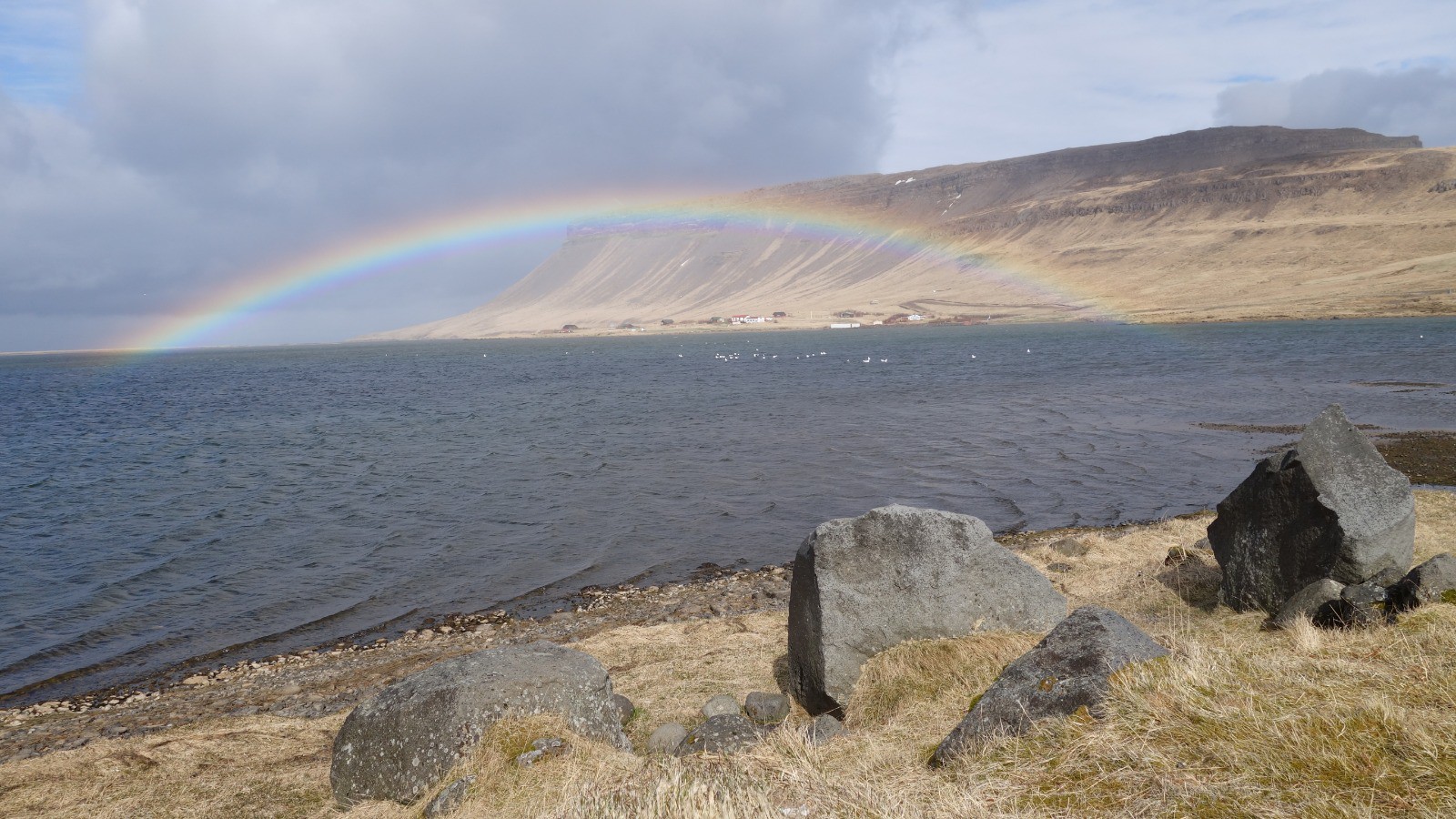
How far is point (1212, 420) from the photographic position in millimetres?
33406

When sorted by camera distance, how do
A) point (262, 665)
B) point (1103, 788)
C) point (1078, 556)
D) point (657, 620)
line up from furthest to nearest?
point (1078, 556)
point (657, 620)
point (262, 665)
point (1103, 788)

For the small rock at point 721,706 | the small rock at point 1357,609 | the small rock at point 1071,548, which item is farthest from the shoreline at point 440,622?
the small rock at point 1357,609

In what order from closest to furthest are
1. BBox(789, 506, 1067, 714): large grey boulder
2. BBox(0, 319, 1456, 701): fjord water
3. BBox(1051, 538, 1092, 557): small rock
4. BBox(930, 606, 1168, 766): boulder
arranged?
BBox(930, 606, 1168, 766): boulder
BBox(789, 506, 1067, 714): large grey boulder
BBox(1051, 538, 1092, 557): small rock
BBox(0, 319, 1456, 701): fjord water

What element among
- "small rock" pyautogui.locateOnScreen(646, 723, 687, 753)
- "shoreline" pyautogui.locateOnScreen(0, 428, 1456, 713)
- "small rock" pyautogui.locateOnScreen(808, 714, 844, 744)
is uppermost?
"small rock" pyautogui.locateOnScreen(808, 714, 844, 744)

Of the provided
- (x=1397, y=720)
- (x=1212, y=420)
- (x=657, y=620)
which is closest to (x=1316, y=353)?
(x=1212, y=420)

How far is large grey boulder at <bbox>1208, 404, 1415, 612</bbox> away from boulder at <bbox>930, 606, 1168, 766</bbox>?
219 inches

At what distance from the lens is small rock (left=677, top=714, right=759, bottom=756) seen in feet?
23.9

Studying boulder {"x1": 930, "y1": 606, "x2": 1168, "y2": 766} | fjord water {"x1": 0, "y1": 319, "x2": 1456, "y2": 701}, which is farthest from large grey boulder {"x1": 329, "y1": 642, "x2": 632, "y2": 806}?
fjord water {"x1": 0, "y1": 319, "x2": 1456, "y2": 701}

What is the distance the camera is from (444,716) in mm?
7039

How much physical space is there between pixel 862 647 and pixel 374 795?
471 cm

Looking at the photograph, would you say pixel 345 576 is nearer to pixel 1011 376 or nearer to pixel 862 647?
pixel 862 647

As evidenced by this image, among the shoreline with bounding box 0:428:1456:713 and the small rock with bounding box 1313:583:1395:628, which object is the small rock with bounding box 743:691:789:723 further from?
the shoreline with bounding box 0:428:1456:713

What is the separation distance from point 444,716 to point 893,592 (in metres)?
4.54

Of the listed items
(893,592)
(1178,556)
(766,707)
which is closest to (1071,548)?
(1178,556)
